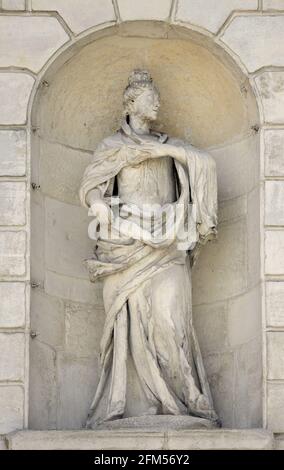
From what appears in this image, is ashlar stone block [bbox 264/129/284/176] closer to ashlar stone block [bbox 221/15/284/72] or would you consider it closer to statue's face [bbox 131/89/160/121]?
ashlar stone block [bbox 221/15/284/72]

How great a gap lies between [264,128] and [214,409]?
185 centimetres

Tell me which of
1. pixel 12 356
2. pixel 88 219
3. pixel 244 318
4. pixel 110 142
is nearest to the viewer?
pixel 12 356

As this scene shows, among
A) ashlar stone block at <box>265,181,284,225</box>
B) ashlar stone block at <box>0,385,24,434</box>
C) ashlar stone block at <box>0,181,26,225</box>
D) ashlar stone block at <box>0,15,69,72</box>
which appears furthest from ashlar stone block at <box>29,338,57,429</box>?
ashlar stone block at <box>0,15,69,72</box>

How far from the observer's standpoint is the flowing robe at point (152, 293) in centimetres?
1502

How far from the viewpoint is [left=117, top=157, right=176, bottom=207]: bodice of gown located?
15.4 metres

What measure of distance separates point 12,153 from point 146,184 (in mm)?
915

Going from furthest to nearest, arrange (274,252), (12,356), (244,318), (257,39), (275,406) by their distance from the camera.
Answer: (257,39)
(244,318)
(274,252)
(12,356)
(275,406)

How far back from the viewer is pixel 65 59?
1551cm

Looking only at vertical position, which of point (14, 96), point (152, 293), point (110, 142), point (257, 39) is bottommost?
point (152, 293)

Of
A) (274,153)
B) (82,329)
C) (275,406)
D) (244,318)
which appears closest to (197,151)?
(274,153)

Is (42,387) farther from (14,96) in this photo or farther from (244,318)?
(14,96)

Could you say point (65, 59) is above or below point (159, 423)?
above
